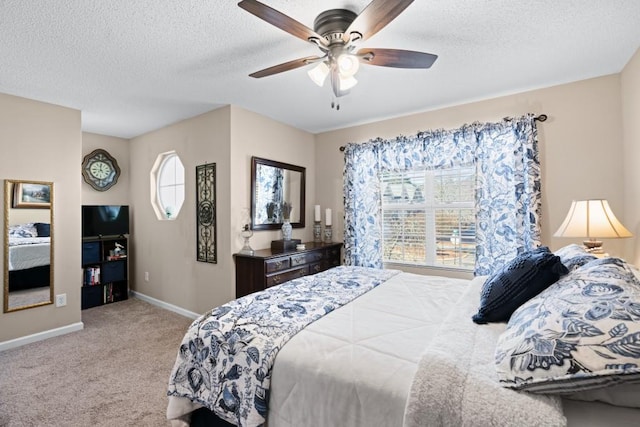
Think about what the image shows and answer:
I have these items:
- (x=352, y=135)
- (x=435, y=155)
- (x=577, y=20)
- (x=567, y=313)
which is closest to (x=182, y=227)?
(x=352, y=135)

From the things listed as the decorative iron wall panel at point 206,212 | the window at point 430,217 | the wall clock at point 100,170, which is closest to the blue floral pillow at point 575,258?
the window at point 430,217

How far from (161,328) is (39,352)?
1.02 metres

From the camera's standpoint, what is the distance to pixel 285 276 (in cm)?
330

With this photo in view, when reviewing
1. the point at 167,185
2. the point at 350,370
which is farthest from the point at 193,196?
the point at 350,370

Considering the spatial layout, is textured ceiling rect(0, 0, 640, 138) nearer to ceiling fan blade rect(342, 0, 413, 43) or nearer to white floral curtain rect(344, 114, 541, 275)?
ceiling fan blade rect(342, 0, 413, 43)

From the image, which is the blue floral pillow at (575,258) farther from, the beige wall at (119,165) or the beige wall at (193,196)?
the beige wall at (119,165)

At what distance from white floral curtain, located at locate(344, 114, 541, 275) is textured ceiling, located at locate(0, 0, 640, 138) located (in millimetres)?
408

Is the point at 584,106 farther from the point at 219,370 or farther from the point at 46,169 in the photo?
the point at 46,169

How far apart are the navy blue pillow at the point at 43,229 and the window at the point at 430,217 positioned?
383cm

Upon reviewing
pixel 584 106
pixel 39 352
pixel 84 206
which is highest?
pixel 584 106

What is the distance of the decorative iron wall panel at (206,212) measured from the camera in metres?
3.46

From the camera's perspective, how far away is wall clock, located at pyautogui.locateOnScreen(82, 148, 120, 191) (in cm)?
430

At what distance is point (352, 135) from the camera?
4.16 meters

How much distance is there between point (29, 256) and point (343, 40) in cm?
369
